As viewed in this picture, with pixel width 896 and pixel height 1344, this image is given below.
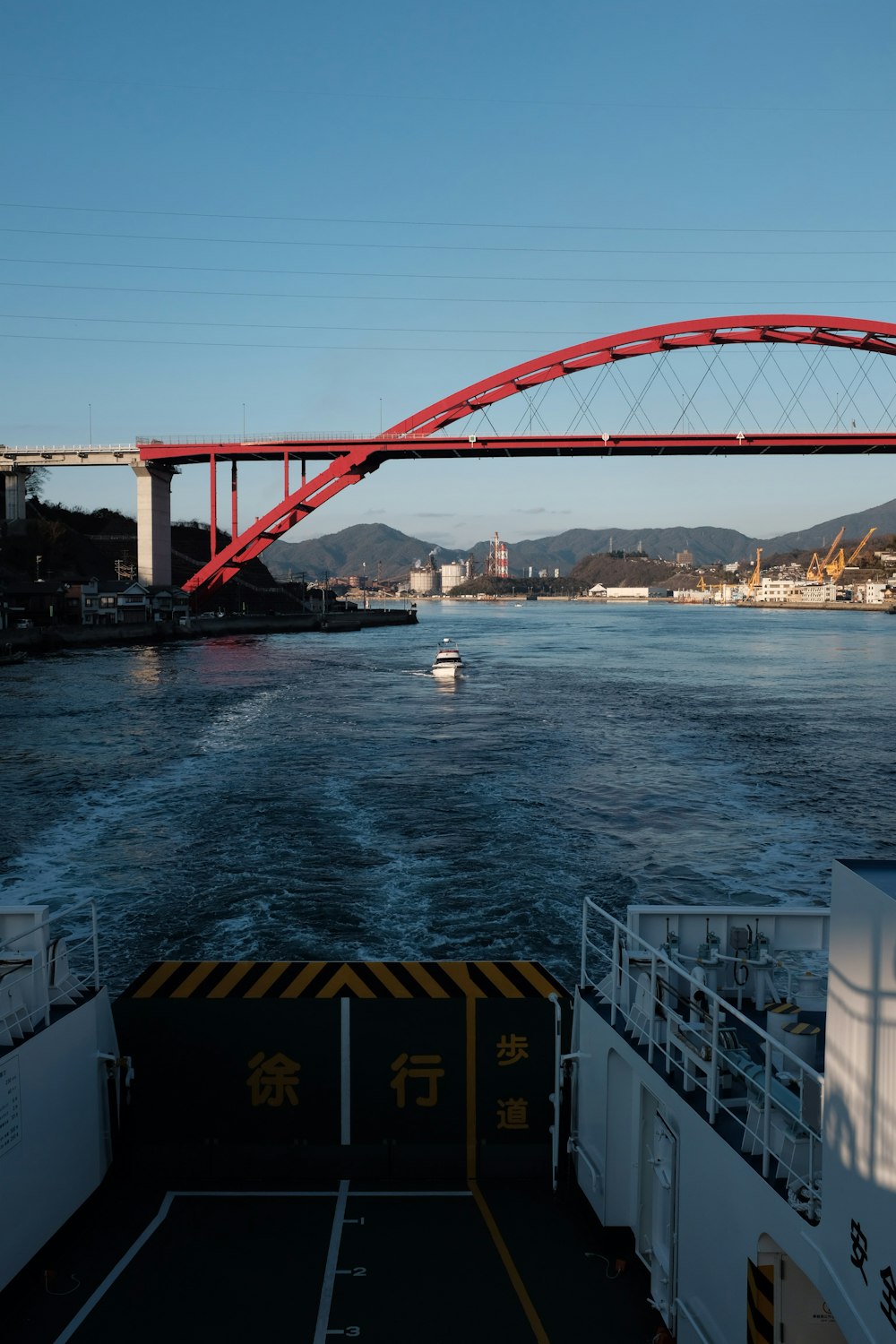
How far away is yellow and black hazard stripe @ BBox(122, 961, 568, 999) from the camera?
6.00 meters

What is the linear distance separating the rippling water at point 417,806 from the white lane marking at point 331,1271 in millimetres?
5787

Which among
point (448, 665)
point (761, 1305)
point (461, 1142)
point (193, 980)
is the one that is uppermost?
point (193, 980)

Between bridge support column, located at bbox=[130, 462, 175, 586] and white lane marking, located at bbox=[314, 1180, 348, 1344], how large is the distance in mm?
73111

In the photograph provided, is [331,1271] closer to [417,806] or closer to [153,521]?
[417,806]

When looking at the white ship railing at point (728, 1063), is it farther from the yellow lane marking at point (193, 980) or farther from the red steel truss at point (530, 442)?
the red steel truss at point (530, 442)

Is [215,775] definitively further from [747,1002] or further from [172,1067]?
[747,1002]

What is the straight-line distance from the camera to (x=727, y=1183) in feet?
13.4

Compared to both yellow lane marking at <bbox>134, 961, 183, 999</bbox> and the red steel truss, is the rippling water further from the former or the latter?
the red steel truss

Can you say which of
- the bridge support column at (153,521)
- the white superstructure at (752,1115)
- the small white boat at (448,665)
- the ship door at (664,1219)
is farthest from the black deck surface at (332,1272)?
the bridge support column at (153,521)

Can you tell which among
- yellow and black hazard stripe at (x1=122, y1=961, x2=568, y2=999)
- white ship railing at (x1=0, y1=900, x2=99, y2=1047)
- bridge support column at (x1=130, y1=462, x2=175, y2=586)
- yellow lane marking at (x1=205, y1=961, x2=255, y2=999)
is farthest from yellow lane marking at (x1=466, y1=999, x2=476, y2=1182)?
bridge support column at (x1=130, y1=462, x2=175, y2=586)

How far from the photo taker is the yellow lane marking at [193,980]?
6.01 m

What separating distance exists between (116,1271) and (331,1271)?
111 cm

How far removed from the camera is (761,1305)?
376cm

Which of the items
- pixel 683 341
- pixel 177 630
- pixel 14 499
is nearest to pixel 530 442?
pixel 683 341
